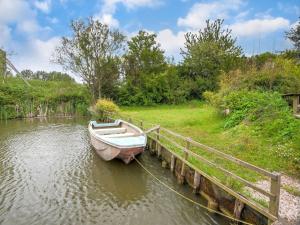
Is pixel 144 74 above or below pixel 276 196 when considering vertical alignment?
above

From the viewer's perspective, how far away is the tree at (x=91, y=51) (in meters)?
27.8

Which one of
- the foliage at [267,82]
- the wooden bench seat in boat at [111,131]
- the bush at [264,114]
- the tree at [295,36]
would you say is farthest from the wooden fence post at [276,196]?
the tree at [295,36]

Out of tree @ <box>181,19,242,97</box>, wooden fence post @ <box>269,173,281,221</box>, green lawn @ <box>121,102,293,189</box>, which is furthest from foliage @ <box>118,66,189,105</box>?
wooden fence post @ <box>269,173,281,221</box>

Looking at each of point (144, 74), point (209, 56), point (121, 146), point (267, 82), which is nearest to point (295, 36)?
point (267, 82)

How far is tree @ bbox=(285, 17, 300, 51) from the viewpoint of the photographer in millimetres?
23031

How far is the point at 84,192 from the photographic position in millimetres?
8023

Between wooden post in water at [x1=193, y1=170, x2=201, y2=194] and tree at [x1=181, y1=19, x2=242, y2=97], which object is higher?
tree at [x1=181, y1=19, x2=242, y2=97]

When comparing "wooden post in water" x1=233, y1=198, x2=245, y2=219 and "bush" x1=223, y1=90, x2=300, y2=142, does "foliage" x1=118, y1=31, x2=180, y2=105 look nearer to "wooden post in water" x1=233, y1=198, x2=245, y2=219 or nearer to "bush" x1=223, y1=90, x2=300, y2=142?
"bush" x1=223, y1=90, x2=300, y2=142

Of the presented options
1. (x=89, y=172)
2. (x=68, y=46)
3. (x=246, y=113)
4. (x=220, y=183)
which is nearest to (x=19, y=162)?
(x=89, y=172)

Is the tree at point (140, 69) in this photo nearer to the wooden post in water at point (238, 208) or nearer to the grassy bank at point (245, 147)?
the grassy bank at point (245, 147)

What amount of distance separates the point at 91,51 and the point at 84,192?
73.6 ft

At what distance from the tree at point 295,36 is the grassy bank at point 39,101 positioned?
21.2 m

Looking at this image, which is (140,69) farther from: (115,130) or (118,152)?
(118,152)

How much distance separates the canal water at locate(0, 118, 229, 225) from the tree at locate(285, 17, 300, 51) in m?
19.2
